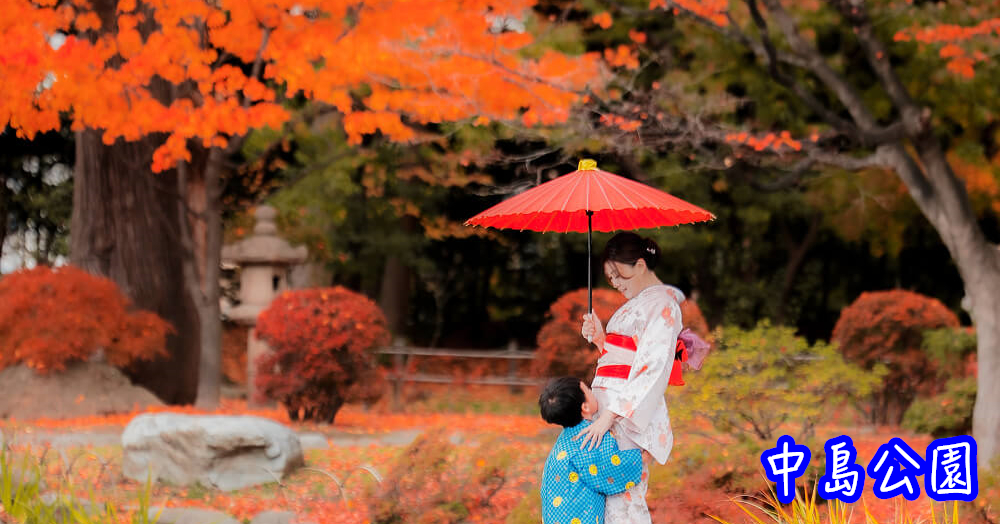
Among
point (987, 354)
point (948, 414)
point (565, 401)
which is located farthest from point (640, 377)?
point (948, 414)

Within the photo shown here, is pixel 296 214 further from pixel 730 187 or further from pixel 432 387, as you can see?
pixel 730 187

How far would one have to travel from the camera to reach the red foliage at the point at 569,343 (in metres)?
10.9

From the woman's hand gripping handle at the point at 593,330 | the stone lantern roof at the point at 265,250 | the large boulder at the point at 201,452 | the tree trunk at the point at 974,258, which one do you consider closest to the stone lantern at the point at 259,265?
the stone lantern roof at the point at 265,250

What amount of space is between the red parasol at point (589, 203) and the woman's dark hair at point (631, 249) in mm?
107

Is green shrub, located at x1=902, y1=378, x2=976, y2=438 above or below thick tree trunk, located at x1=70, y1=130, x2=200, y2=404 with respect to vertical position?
below

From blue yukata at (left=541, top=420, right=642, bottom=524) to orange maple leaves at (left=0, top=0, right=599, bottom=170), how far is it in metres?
5.47

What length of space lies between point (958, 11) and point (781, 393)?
6598 mm

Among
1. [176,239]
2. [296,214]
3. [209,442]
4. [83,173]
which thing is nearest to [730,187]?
[296,214]

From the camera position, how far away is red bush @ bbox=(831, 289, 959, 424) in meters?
11.4

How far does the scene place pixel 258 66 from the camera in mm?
10477

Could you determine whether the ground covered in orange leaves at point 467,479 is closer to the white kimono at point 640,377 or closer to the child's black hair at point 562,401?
the white kimono at point 640,377

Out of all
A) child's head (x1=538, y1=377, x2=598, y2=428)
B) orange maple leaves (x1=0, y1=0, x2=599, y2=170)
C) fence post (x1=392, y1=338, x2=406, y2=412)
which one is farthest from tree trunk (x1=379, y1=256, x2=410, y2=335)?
child's head (x1=538, y1=377, x2=598, y2=428)

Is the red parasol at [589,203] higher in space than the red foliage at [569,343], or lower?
higher

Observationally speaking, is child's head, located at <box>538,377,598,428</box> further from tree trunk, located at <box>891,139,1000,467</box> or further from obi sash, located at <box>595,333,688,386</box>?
tree trunk, located at <box>891,139,1000,467</box>
